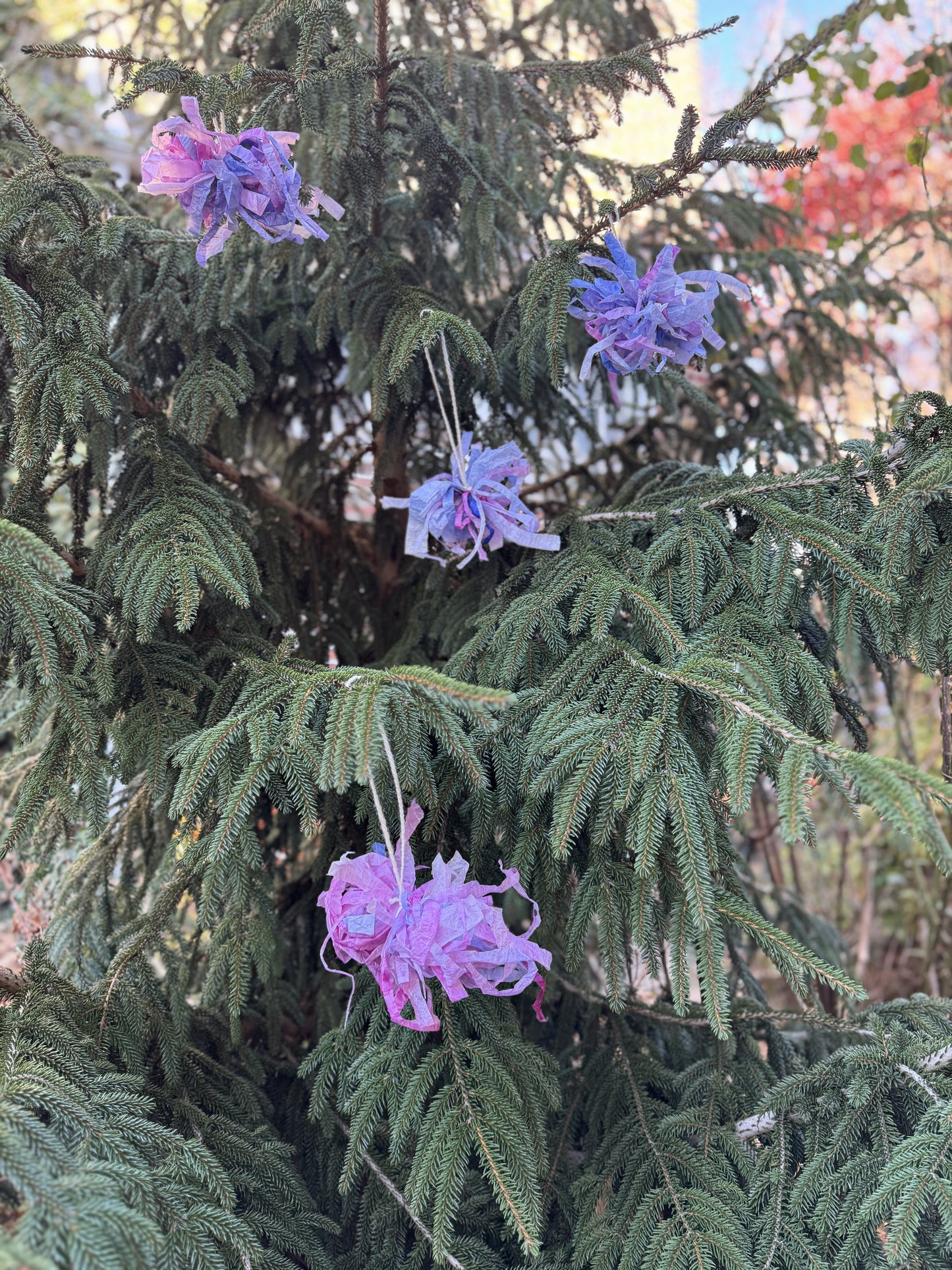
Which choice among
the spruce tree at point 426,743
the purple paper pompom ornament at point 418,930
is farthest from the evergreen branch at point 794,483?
the purple paper pompom ornament at point 418,930

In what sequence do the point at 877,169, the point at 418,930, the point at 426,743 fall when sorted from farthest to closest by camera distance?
the point at 877,169 < the point at 426,743 < the point at 418,930

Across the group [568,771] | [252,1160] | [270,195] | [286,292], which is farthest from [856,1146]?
[286,292]

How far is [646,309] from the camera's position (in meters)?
1.26

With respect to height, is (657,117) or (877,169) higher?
(657,117)

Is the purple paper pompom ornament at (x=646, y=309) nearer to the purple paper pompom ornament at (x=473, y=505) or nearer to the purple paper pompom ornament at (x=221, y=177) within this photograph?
the purple paper pompom ornament at (x=473, y=505)

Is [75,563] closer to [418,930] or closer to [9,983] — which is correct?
[9,983]

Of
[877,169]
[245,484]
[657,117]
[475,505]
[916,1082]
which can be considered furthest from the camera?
[657,117]

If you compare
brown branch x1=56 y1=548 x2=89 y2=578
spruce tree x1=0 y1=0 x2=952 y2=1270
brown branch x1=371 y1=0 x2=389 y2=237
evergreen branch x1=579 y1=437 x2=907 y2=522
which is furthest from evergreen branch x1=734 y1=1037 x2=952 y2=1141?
brown branch x1=371 y1=0 x2=389 y2=237

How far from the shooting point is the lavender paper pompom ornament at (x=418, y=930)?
1027 mm

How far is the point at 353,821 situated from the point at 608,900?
62 cm

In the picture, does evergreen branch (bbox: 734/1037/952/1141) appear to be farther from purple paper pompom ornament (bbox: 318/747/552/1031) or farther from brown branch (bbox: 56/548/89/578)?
brown branch (bbox: 56/548/89/578)

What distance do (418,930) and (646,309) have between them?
876 mm

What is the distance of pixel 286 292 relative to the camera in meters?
1.91

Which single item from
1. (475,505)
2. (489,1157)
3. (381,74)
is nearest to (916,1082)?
(489,1157)
